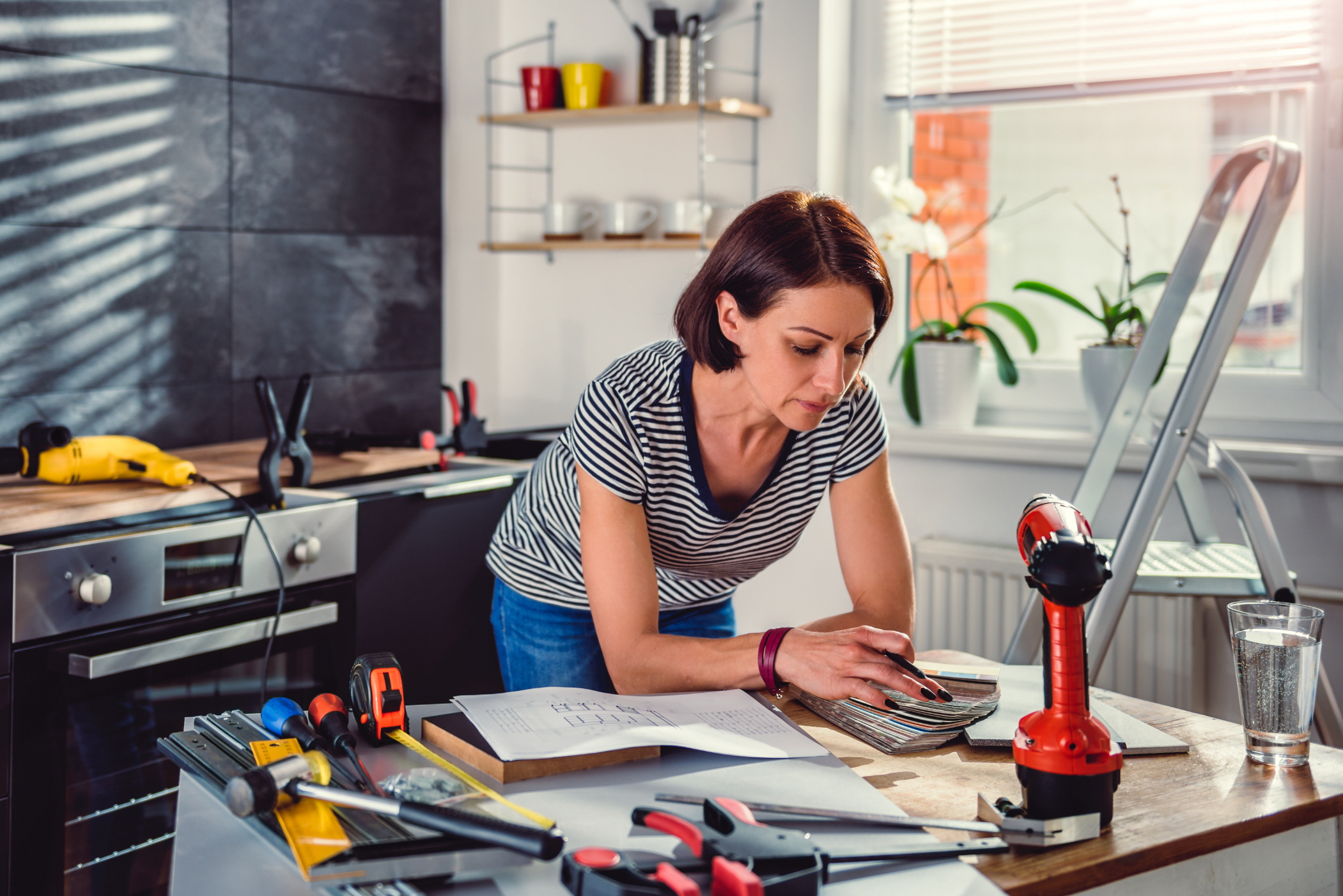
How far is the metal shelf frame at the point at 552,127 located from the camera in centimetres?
278

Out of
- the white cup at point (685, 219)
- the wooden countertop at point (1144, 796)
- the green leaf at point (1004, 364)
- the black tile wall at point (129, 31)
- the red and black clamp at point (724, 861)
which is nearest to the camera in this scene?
the red and black clamp at point (724, 861)

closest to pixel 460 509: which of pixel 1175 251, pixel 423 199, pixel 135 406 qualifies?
pixel 135 406

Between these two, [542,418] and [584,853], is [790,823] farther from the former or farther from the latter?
[542,418]

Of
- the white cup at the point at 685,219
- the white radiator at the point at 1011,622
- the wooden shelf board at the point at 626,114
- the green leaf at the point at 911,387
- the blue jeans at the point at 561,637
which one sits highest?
the wooden shelf board at the point at 626,114

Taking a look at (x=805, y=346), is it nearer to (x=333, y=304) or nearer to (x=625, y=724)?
(x=625, y=724)

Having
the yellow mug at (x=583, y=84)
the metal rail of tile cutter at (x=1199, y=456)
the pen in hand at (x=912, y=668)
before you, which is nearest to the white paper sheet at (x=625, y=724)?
the pen in hand at (x=912, y=668)

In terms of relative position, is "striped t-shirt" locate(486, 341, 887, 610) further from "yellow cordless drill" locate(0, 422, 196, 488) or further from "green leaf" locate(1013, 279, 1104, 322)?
"green leaf" locate(1013, 279, 1104, 322)

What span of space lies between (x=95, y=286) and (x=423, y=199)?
0.94 m

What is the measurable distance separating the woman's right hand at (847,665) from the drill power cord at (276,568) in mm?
1108

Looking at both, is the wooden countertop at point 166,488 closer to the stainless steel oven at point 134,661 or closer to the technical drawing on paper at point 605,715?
the stainless steel oven at point 134,661

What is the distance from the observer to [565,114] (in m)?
2.87

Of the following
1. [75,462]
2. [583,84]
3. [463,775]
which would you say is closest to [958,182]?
[583,84]

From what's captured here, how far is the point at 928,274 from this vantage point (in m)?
2.87

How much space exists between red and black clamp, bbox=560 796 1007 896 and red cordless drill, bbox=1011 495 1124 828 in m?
0.06
